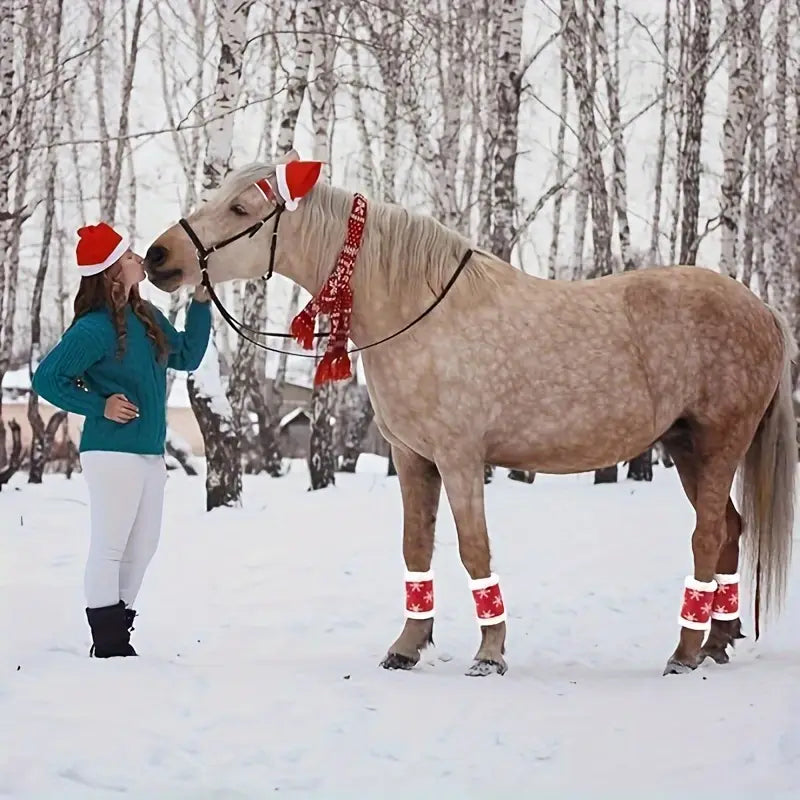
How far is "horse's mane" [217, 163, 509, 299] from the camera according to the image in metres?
3.77

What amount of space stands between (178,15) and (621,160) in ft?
31.6

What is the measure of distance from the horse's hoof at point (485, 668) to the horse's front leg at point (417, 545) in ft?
1.04

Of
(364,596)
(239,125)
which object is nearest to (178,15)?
(239,125)

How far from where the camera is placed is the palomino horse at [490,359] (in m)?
3.71

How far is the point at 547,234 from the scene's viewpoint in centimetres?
3056

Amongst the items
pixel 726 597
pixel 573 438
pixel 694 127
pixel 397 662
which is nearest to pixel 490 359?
pixel 573 438

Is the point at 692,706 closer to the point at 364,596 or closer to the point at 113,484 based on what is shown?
the point at 113,484

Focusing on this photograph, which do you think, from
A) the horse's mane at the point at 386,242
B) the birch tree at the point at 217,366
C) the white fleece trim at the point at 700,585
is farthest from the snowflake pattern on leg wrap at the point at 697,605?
the birch tree at the point at 217,366

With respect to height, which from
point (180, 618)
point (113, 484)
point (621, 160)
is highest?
point (621, 160)

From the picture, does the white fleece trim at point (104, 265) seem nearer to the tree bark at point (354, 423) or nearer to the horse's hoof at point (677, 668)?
the horse's hoof at point (677, 668)

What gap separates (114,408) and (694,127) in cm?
886

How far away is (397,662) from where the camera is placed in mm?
3803

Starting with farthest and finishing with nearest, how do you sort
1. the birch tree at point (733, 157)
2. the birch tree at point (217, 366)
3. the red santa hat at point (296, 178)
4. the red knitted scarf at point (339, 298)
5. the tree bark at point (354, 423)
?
the tree bark at point (354, 423), the birch tree at point (733, 157), the birch tree at point (217, 366), the red knitted scarf at point (339, 298), the red santa hat at point (296, 178)

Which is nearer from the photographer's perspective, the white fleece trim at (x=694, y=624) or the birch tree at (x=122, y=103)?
the white fleece trim at (x=694, y=624)
